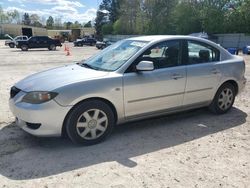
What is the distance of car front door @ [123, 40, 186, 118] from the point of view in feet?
16.1

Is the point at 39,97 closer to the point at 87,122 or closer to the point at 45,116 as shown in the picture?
the point at 45,116

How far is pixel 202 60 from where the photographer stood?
228 inches

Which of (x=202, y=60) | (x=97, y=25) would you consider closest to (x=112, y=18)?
(x=97, y=25)

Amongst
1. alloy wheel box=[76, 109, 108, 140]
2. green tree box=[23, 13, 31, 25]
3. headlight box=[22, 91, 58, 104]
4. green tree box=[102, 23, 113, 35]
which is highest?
green tree box=[23, 13, 31, 25]

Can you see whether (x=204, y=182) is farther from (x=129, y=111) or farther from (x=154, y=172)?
(x=129, y=111)

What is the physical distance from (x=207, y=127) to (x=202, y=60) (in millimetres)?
1246

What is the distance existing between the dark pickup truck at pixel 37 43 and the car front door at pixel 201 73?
31331 millimetres

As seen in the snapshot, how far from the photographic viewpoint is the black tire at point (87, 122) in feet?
14.6

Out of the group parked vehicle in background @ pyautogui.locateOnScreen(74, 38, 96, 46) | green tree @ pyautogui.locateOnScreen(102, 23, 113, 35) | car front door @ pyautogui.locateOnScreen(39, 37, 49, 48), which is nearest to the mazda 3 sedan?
car front door @ pyautogui.locateOnScreen(39, 37, 49, 48)

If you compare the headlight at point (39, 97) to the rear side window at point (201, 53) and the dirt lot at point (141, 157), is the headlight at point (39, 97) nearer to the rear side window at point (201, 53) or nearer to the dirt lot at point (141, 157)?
the dirt lot at point (141, 157)

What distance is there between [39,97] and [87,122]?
0.77m

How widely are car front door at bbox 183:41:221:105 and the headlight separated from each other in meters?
2.41

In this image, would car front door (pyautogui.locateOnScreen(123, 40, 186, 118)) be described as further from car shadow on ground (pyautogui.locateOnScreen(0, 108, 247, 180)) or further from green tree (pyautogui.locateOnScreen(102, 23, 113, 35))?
green tree (pyautogui.locateOnScreen(102, 23, 113, 35))

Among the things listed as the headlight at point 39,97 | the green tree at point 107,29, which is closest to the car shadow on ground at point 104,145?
the headlight at point 39,97
